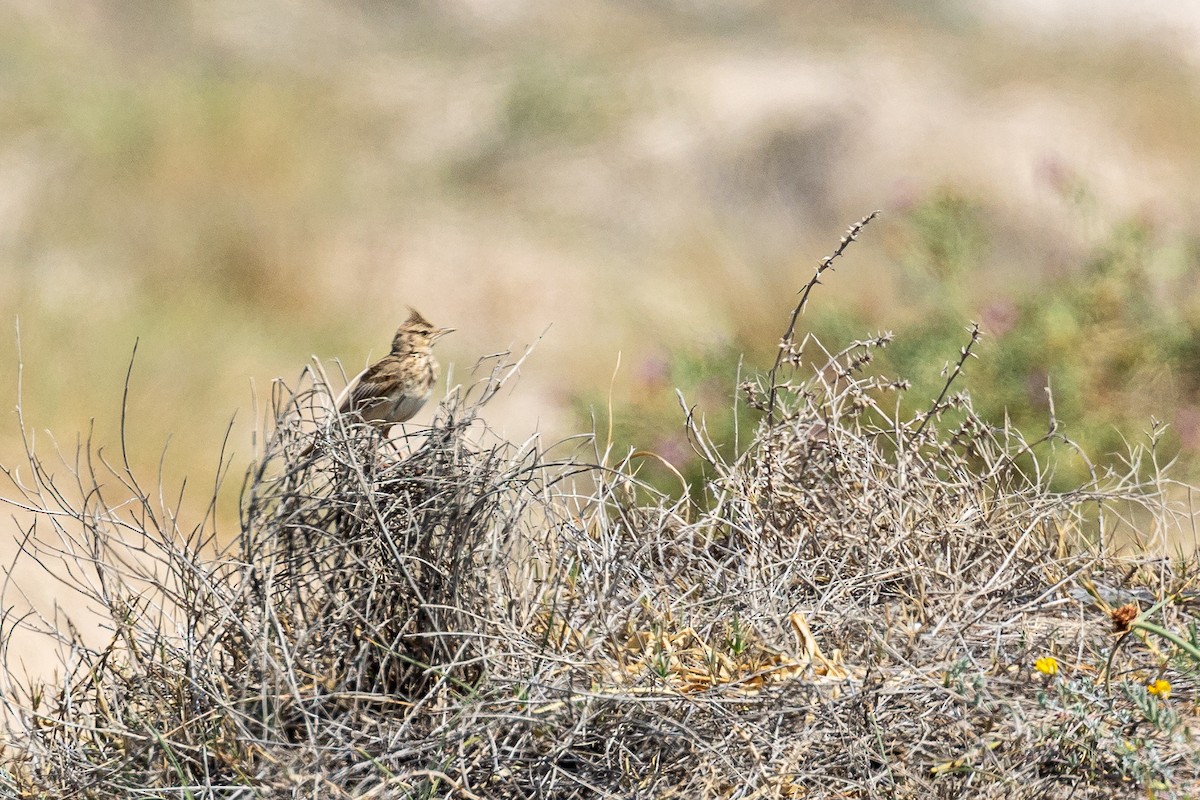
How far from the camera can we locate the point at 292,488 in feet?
6.91

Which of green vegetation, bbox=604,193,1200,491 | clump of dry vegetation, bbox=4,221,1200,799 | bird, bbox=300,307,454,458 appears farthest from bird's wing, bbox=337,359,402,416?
green vegetation, bbox=604,193,1200,491

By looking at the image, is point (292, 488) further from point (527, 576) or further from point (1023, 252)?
point (1023, 252)

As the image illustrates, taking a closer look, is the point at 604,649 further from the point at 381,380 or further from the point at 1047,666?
the point at 381,380

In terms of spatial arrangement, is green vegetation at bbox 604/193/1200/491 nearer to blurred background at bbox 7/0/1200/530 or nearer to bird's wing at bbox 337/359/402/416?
blurred background at bbox 7/0/1200/530

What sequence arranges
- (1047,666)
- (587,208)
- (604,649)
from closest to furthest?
(1047,666)
(604,649)
(587,208)

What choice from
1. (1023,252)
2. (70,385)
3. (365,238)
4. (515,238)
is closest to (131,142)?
(365,238)

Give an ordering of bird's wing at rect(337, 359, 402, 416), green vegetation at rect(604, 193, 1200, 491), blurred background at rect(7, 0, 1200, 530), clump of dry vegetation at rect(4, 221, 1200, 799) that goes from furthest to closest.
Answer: blurred background at rect(7, 0, 1200, 530), green vegetation at rect(604, 193, 1200, 491), bird's wing at rect(337, 359, 402, 416), clump of dry vegetation at rect(4, 221, 1200, 799)

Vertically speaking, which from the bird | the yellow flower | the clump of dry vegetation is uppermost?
the bird

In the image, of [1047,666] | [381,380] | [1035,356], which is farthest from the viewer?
[1035,356]

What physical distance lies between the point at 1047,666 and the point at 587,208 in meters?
11.5

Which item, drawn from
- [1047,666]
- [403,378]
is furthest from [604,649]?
[403,378]

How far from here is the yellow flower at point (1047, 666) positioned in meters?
1.93

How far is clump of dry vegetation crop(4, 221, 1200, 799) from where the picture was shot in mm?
1916

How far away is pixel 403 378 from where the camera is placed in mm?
2857
